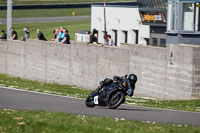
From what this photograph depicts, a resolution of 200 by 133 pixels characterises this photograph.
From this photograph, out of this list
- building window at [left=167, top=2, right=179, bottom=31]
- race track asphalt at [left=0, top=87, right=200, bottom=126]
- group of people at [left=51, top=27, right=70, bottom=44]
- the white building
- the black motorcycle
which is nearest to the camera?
race track asphalt at [left=0, top=87, right=200, bottom=126]

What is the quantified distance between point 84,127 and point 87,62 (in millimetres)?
20105

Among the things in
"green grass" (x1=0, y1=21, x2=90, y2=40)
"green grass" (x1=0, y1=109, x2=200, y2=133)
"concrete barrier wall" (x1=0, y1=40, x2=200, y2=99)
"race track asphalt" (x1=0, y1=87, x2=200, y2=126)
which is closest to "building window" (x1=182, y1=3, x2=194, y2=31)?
"concrete barrier wall" (x1=0, y1=40, x2=200, y2=99)

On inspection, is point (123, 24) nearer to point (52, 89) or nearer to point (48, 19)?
point (48, 19)

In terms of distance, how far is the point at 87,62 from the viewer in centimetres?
3253

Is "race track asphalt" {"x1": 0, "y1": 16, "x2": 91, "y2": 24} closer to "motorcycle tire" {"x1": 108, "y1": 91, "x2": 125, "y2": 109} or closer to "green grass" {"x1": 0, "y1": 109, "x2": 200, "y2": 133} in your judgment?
"motorcycle tire" {"x1": 108, "y1": 91, "x2": 125, "y2": 109}

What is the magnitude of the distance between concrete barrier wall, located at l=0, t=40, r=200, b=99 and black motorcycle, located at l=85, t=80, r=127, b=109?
830 centimetres

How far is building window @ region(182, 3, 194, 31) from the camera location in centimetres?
2919

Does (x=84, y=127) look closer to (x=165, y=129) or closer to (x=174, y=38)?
(x=165, y=129)

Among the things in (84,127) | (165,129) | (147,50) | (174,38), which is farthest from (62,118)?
(174,38)

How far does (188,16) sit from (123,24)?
22069mm

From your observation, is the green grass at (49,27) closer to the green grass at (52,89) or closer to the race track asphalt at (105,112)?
the green grass at (52,89)

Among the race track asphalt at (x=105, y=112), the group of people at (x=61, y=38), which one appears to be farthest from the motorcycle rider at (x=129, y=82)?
the group of people at (x=61, y=38)

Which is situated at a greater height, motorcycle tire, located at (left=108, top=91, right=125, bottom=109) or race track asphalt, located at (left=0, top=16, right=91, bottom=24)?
race track asphalt, located at (left=0, top=16, right=91, bottom=24)

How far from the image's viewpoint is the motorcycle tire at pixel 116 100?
58.5 ft
